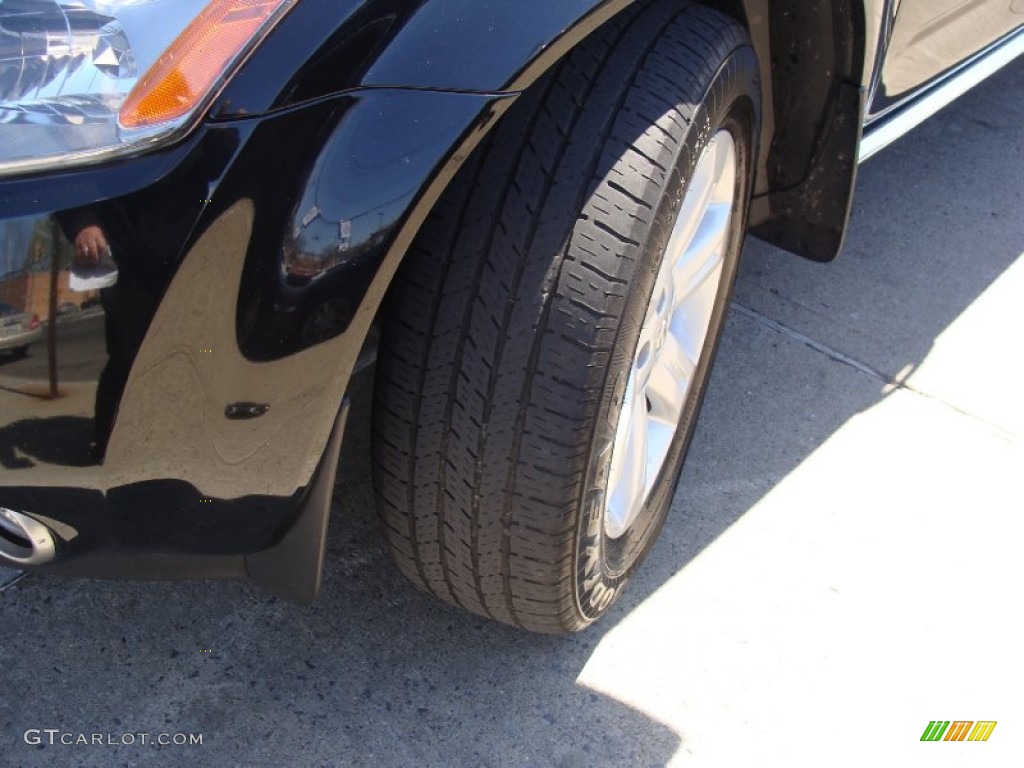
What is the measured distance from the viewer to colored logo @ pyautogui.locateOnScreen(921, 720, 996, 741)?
1984mm

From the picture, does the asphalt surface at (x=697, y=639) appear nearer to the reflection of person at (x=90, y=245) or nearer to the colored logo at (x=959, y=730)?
the colored logo at (x=959, y=730)

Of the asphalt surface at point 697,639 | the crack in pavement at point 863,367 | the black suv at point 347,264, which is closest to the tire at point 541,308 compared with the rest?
the black suv at point 347,264

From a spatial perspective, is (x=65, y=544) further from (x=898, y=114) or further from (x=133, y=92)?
(x=898, y=114)

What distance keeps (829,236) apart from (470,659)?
45.3 inches

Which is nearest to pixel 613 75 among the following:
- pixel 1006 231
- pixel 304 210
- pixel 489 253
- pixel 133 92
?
pixel 489 253

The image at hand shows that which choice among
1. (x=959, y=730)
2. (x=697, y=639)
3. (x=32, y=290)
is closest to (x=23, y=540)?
(x=32, y=290)

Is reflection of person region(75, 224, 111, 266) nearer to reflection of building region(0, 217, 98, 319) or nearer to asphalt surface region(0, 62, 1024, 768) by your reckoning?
reflection of building region(0, 217, 98, 319)

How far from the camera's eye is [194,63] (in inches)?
46.2

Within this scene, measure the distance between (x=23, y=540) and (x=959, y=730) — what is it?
5.23ft

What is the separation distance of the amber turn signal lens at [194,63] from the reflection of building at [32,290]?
178 millimetres

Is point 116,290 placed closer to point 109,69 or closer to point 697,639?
point 109,69

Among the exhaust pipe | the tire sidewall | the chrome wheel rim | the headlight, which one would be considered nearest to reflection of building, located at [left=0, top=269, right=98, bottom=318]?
the headlight

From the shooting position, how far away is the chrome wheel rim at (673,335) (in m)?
1.87

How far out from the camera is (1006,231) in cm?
354
